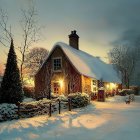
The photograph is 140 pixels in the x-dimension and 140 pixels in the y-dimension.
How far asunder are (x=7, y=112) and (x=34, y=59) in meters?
37.0

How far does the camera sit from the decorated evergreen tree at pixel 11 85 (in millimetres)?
20281

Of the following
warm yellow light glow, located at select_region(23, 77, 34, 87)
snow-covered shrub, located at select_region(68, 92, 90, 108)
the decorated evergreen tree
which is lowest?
snow-covered shrub, located at select_region(68, 92, 90, 108)

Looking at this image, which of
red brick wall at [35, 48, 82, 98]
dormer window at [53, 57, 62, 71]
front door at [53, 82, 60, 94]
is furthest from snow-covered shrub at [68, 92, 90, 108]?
dormer window at [53, 57, 62, 71]

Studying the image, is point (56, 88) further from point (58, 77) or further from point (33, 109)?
point (33, 109)

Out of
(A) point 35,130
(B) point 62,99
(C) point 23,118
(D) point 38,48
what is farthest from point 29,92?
(A) point 35,130

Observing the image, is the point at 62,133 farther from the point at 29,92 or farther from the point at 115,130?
the point at 29,92

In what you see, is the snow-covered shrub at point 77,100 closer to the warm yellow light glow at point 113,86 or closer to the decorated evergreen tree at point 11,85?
the decorated evergreen tree at point 11,85

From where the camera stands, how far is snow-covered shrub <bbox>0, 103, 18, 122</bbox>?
18702mm

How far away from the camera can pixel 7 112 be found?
1878 centimetres

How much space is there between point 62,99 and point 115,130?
32.2 ft

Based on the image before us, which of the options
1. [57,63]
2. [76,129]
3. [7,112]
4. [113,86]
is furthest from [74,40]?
[76,129]

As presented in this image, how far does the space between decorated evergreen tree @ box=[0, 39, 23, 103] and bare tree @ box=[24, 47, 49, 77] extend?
31646mm

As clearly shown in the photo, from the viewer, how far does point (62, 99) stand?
2322 centimetres

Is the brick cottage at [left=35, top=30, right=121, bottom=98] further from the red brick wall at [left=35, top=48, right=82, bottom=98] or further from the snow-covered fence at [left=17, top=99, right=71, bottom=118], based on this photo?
the snow-covered fence at [left=17, top=99, right=71, bottom=118]
